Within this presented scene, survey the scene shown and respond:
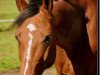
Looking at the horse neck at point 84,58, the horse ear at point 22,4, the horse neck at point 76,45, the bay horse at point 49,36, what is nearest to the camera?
the bay horse at point 49,36

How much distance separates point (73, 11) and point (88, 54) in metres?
0.52

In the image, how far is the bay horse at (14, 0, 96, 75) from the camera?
9.17 feet

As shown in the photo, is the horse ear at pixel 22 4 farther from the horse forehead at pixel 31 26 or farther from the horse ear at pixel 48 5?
the horse forehead at pixel 31 26

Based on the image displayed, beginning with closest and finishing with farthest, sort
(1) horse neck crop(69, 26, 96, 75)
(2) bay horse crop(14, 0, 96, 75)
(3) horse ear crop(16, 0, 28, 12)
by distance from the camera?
(2) bay horse crop(14, 0, 96, 75) < (3) horse ear crop(16, 0, 28, 12) < (1) horse neck crop(69, 26, 96, 75)

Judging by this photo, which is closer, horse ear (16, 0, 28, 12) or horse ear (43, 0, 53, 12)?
horse ear (43, 0, 53, 12)

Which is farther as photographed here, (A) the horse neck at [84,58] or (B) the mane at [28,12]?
(A) the horse neck at [84,58]

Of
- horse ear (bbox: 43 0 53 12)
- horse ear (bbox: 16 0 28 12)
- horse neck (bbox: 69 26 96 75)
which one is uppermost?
horse ear (bbox: 43 0 53 12)

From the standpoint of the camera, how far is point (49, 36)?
115 inches

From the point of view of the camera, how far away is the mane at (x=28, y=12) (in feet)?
9.77

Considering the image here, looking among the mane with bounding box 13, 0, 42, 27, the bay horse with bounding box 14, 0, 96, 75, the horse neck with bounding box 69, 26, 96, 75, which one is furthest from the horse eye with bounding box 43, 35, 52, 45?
the horse neck with bounding box 69, 26, 96, 75

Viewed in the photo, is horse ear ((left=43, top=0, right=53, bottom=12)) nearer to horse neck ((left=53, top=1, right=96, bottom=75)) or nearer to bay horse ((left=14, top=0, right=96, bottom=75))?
bay horse ((left=14, top=0, right=96, bottom=75))

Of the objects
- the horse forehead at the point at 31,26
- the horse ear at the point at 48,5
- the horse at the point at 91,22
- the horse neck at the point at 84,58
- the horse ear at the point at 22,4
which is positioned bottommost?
the horse neck at the point at 84,58

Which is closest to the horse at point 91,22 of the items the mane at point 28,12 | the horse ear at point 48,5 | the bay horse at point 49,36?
the bay horse at point 49,36

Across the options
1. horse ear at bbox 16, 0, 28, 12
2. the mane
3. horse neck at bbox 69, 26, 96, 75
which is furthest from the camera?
horse neck at bbox 69, 26, 96, 75
